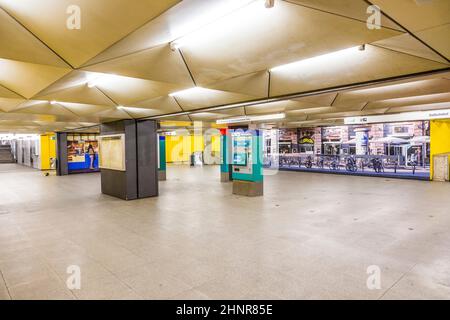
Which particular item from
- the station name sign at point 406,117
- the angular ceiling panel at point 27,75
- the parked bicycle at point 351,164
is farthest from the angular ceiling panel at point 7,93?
the parked bicycle at point 351,164

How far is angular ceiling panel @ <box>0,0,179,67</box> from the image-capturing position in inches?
75.3

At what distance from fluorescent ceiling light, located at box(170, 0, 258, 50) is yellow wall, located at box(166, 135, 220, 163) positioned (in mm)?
21975

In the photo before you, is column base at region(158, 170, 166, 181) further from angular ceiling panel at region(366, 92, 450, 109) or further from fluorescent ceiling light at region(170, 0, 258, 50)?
fluorescent ceiling light at region(170, 0, 258, 50)

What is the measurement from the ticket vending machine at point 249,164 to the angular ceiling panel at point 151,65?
5427 millimetres

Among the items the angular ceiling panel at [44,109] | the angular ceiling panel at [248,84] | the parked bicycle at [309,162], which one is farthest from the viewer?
the parked bicycle at [309,162]

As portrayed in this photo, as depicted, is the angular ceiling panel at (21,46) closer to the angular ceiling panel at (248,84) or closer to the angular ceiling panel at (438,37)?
the angular ceiling panel at (248,84)

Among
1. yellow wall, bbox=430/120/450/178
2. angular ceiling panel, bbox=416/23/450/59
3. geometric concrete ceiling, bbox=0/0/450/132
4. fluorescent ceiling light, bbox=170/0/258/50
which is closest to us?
geometric concrete ceiling, bbox=0/0/450/132

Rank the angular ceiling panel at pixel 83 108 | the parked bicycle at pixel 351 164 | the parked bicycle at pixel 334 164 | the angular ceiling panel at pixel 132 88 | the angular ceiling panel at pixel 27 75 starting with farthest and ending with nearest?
the parked bicycle at pixel 334 164 < the parked bicycle at pixel 351 164 < the angular ceiling panel at pixel 83 108 < the angular ceiling panel at pixel 132 88 < the angular ceiling panel at pixel 27 75

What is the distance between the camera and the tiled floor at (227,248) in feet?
10.3

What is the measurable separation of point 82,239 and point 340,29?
4.94 metres

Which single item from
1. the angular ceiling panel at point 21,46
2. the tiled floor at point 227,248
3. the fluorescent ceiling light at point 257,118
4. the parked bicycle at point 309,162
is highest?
the fluorescent ceiling light at point 257,118

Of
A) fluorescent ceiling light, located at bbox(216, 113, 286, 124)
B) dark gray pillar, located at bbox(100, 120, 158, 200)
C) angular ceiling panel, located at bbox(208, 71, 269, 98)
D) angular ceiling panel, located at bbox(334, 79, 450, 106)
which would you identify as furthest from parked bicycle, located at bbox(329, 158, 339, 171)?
angular ceiling panel, located at bbox(208, 71, 269, 98)

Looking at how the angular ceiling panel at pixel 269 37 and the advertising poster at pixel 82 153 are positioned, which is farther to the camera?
the advertising poster at pixel 82 153
